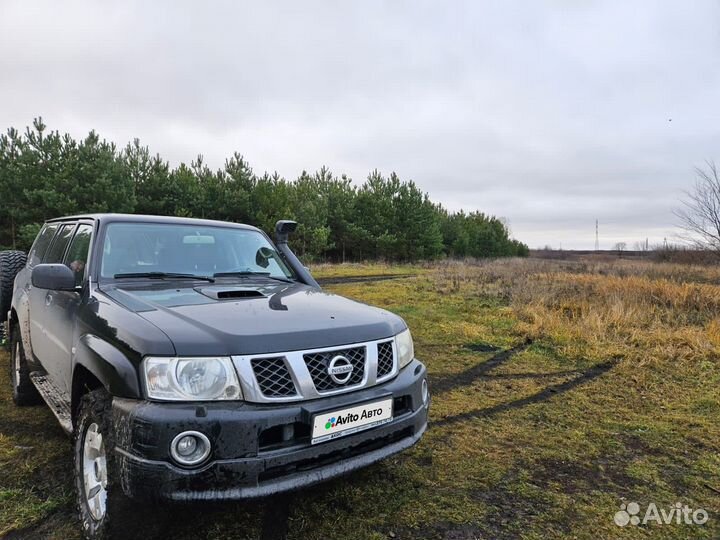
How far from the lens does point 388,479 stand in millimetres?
2670

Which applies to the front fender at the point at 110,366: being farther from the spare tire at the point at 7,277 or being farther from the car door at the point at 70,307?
the spare tire at the point at 7,277

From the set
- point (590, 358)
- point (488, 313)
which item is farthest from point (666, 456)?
point (488, 313)

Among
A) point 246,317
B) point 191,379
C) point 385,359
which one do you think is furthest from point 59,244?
point 385,359

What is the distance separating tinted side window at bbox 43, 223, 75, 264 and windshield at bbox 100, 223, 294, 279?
2.47ft

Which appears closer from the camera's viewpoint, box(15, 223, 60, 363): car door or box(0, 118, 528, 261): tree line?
box(15, 223, 60, 363): car door

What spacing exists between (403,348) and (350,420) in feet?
2.09

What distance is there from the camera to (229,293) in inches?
98.7

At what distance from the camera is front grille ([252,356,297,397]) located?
1826 millimetres

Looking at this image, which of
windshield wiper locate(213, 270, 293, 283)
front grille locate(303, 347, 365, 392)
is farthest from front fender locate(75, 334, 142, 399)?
windshield wiper locate(213, 270, 293, 283)

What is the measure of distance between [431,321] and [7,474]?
6.46 meters

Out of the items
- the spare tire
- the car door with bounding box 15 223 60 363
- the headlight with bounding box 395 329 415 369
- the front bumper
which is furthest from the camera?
the spare tire

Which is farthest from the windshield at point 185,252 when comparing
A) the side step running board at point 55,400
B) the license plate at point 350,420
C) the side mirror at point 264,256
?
the license plate at point 350,420

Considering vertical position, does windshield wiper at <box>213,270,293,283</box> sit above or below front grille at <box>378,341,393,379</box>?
above

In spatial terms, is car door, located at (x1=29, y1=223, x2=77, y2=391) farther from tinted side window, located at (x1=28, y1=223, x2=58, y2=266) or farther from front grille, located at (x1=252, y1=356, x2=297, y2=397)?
front grille, located at (x1=252, y1=356, x2=297, y2=397)
